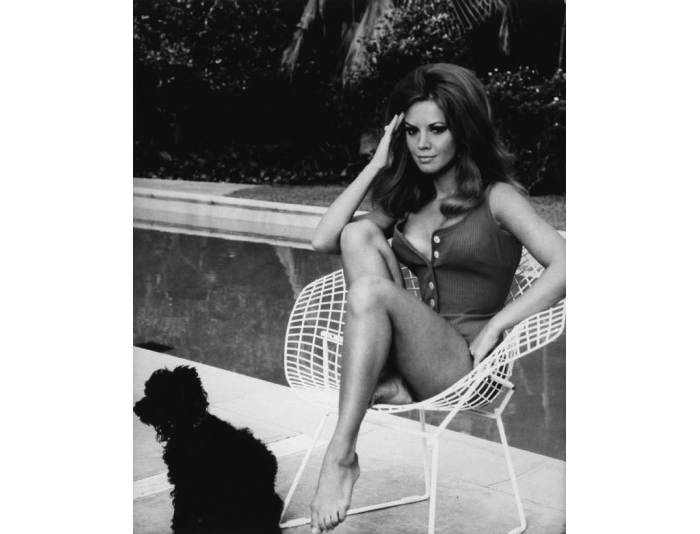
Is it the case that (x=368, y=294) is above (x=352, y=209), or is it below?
below

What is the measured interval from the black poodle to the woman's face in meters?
1.00

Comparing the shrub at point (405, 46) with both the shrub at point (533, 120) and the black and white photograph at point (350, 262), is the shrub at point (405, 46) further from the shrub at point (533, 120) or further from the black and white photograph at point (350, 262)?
the shrub at point (533, 120)

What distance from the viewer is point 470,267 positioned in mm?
3262

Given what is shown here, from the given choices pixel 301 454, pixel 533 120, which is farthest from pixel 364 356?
pixel 533 120

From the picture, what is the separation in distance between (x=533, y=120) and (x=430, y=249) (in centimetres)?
72

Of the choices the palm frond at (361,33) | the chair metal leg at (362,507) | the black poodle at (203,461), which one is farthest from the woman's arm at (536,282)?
the palm frond at (361,33)

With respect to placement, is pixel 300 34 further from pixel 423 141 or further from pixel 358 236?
pixel 358 236

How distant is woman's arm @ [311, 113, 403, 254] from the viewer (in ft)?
10.8

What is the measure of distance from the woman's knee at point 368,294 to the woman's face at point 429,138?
20.9 inches

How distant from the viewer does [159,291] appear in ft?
13.4
